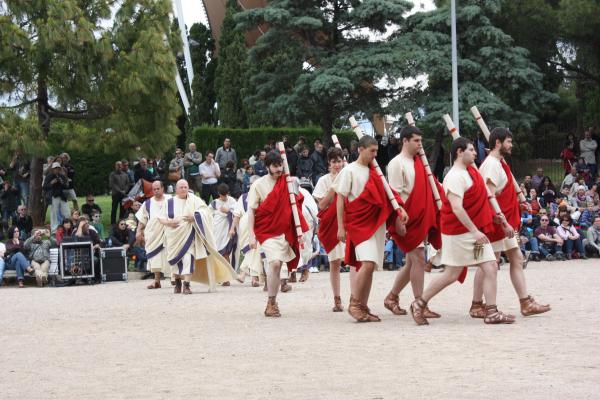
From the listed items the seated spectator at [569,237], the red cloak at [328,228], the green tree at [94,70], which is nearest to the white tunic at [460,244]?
the red cloak at [328,228]

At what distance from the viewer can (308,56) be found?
35094mm

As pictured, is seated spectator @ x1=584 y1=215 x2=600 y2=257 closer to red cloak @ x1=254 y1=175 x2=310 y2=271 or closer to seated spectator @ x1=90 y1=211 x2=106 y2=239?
seated spectator @ x1=90 y1=211 x2=106 y2=239

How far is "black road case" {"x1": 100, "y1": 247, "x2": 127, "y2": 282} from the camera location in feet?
74.8

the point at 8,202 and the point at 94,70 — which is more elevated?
the point at 94,70

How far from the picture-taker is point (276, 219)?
14.1 meters

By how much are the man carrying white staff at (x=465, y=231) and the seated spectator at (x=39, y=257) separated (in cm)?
1142

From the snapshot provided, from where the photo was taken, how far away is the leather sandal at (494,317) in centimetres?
1209

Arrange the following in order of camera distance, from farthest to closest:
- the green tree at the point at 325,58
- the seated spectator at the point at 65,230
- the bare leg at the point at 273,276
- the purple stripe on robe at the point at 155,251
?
the green tree at the point at 325,58
the seated spectator at the point at 65,230
the purple stripe on robe at the point at 155,251
the bare leg at the point at 273,276

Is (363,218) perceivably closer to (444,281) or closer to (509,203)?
(444,281)

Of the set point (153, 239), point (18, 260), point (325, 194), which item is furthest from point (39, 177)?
point (325, 194)

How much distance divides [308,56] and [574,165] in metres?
8.14

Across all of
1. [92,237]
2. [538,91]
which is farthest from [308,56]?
[92,237]

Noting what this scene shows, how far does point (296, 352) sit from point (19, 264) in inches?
493

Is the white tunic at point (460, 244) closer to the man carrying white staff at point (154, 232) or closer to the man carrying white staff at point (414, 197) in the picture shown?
the man carrying white staff at point (414, 197)
